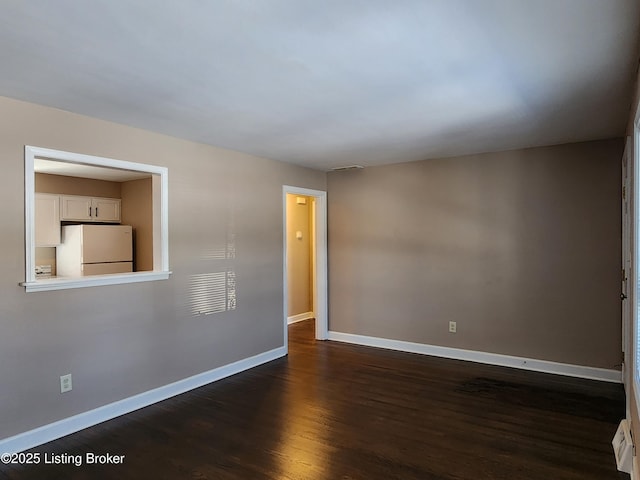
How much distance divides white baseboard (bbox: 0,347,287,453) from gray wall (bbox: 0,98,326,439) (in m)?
0.05

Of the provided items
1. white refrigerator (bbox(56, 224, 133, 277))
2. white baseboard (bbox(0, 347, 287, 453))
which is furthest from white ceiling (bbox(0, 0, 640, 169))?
white refrigerator (bbox(56, 224, 133, 277))

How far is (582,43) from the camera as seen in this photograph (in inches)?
81.8

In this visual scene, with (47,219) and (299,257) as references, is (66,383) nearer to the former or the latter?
(47,219)

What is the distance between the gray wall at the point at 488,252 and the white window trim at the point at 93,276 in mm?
2633

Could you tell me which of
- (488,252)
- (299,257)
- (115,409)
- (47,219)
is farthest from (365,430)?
(47,219)

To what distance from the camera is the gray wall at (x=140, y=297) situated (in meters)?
2.85

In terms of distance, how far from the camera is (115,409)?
3.40 metres

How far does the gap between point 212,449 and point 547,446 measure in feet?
7.33

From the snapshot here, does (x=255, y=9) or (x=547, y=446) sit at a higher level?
(x=255, y=9)

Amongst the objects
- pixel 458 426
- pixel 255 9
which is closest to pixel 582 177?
pixel 458 426

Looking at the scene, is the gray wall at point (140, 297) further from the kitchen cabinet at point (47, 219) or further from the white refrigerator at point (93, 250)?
the kitchen cabinet at point (47, 219)

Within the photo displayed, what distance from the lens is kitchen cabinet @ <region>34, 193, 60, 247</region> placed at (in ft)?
18.5

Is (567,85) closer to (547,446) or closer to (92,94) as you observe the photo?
(547,446)

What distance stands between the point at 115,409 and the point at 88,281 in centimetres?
105
